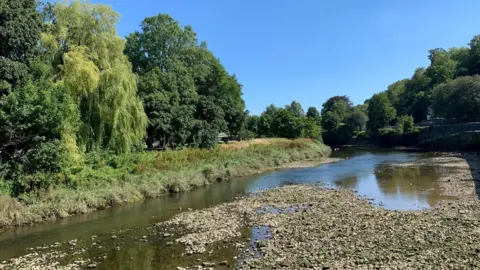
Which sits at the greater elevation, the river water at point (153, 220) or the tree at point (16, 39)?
the tree at point (16, 39)

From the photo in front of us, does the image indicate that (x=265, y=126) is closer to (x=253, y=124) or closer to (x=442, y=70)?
(x=253, y=124)

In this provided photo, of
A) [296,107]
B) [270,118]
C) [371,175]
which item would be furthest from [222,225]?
[296,107]

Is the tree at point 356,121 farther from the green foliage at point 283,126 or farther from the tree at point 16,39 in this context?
the tree at point 16,39

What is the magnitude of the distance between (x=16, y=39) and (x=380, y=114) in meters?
95.3

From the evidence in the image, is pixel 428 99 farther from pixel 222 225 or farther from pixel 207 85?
pixel 222 225

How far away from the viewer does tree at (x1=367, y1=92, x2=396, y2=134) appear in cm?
10150

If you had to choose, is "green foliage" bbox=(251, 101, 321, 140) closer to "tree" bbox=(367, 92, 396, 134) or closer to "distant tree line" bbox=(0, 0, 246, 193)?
"tree" bbox=(367, 92, 396, 134)

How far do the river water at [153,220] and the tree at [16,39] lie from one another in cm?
1033

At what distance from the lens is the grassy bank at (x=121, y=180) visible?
69.8ft

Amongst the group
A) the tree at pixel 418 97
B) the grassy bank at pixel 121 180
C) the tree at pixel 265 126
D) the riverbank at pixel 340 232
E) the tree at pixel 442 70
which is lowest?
the riverbank at pixel 340 232

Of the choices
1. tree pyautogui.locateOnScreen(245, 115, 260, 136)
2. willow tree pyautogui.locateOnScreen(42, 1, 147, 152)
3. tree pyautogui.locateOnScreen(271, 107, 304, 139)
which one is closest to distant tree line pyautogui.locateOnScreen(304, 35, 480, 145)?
tree pyautogui.locateOnScreen(271, 107, 304, 139)

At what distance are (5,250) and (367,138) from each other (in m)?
103

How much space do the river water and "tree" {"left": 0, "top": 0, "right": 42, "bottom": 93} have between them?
10329 mm

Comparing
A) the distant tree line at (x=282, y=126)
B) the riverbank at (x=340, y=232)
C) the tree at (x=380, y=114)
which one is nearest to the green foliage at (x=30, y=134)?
the riverbank at (x=340, y=232)
